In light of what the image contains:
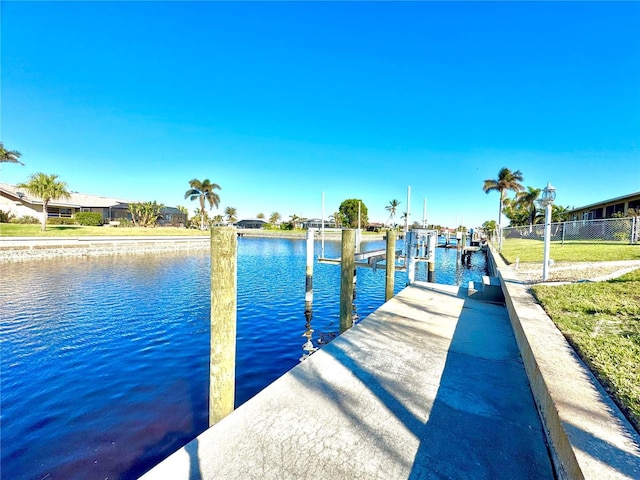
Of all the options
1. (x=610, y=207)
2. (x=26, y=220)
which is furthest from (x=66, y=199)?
(x=610, y=207)

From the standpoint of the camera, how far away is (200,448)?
2715 millimetres

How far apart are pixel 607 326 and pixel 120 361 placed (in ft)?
29.1

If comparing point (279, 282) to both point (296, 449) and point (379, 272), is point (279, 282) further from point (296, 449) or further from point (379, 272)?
point (296, 449)

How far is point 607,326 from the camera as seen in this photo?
167 inches

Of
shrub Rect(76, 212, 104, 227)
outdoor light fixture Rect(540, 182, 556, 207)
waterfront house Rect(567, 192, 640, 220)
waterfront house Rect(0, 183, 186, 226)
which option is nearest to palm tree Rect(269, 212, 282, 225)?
waterfront house Rect(0, 183, 186, 226)

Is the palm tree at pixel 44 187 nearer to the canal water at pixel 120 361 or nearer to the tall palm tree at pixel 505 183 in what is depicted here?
the canal water at pixel 120 361

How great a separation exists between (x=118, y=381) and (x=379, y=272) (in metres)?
15.6

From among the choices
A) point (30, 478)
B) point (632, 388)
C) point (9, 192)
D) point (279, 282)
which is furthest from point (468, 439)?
point (9, 192)

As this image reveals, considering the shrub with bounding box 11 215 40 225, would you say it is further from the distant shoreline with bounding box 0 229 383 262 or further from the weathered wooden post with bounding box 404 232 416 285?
the weathered wooden post with bounding box 404 232 416 285

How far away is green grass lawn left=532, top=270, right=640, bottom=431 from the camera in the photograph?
276 centimetres

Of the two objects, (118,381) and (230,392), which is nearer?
(230,392)

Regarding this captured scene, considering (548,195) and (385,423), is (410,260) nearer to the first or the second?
(548,195)

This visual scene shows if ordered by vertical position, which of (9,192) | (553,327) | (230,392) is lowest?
(230,392)

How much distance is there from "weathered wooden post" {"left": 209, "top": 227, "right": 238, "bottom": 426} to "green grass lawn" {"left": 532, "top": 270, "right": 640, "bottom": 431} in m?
3.70
